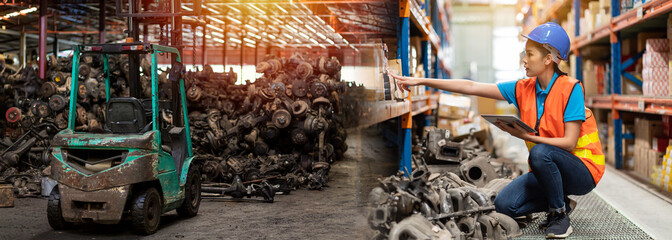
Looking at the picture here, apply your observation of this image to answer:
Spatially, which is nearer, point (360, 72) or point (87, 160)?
point (360, 72)

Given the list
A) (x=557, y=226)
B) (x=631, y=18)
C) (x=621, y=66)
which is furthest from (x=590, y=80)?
(x=557, y=226)

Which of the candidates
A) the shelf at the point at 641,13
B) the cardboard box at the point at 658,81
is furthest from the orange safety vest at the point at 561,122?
the cardboard box at the point at 658,81

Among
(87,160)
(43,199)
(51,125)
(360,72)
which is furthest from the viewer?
(51,125)

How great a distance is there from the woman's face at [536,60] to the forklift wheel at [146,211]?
293 cm

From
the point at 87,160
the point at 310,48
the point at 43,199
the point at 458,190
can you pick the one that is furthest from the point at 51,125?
the point at 310,48

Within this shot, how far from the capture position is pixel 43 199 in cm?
594

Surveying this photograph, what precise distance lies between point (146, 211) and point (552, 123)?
9.83ft

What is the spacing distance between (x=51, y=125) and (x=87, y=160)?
374cm

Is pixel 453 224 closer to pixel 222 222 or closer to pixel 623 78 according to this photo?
pixel 222 222

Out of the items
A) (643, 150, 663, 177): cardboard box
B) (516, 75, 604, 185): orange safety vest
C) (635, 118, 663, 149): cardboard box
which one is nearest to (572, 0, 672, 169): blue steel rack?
(635, 118, 663, 149): cardboard box

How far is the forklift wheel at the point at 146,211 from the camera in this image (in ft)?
13.8

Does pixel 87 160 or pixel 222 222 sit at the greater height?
pixel 87 160

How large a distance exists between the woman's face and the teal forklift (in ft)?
9.19

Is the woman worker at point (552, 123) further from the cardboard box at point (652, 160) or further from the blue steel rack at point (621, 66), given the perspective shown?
the cardboard box at point (652, 160)
